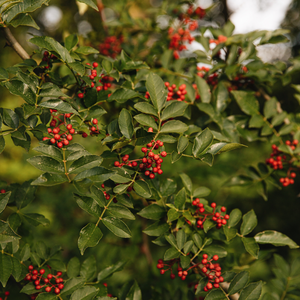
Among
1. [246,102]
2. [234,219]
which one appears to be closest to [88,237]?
[234,219]

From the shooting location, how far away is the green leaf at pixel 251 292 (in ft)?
2.50

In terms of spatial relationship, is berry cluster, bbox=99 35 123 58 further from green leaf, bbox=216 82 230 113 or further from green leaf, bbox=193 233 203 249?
green leaf, bbox=193 233 203 249

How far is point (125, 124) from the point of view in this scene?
0.78 metres

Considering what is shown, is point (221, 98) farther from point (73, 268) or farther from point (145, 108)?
point (73, 268)

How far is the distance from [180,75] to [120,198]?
82cm

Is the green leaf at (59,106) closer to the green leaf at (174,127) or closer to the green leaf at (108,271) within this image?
the green leaf at (174,127)

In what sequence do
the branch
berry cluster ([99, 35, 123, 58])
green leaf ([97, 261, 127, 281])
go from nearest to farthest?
the branch → green leaf ([97, 261, 127, 281]) → berry cluster ([99, 35, 123, 58])

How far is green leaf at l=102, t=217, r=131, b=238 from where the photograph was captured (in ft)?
2.44

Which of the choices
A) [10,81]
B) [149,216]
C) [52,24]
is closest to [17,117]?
[10,81]

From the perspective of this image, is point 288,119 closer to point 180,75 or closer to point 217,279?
point 180,75

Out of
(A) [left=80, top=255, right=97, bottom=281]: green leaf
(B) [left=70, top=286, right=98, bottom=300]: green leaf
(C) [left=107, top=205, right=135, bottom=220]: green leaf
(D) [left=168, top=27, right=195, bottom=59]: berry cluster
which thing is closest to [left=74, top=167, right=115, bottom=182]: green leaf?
(C) [left=107, top=205, right=135, bottom=220]: green leaf

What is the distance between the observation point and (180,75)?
4.41 ft

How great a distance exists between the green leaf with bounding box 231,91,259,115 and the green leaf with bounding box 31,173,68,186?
0.93m

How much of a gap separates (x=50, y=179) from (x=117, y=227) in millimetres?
242
